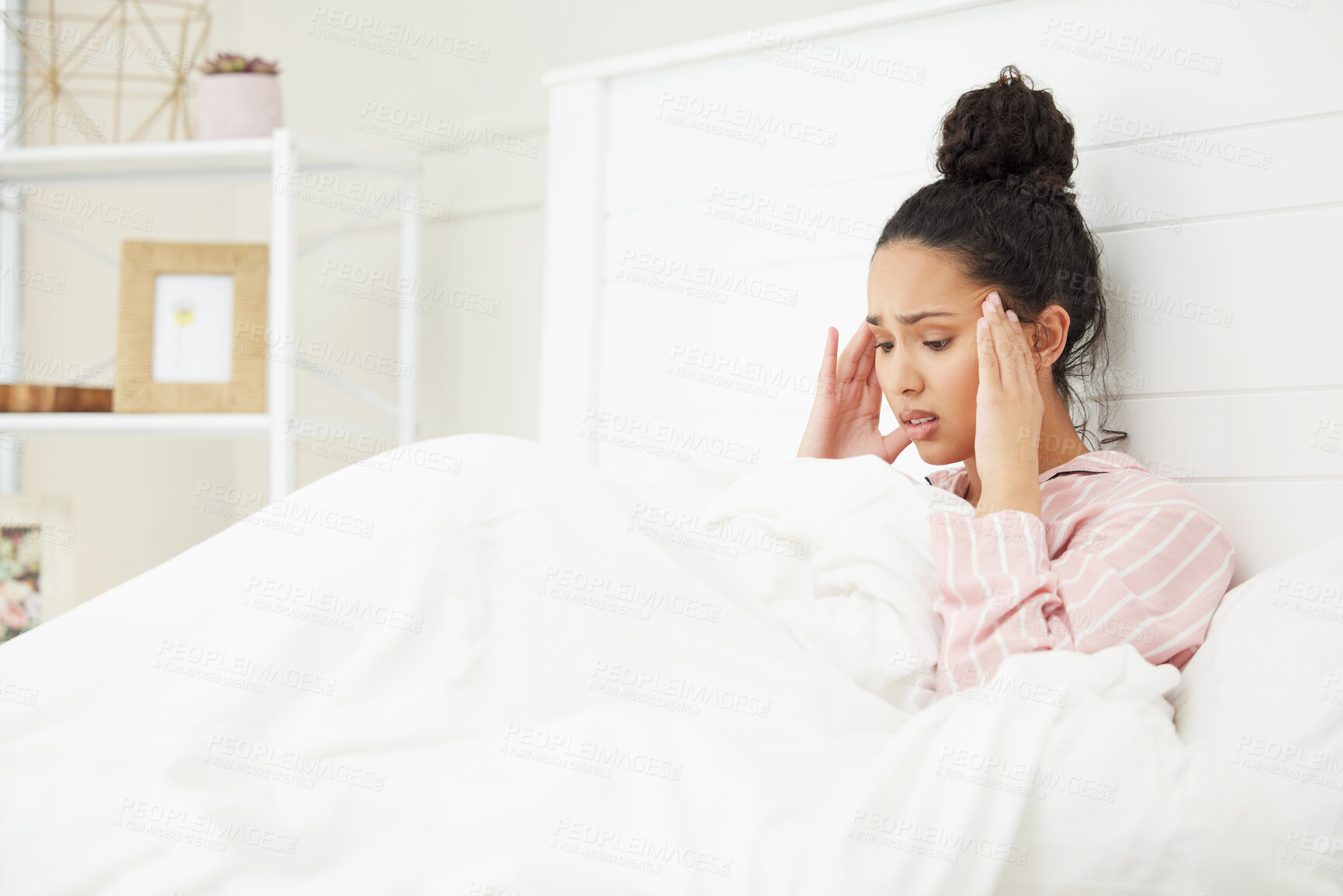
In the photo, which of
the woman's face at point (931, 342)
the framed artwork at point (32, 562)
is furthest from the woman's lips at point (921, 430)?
the framed artwork at point (32, 562)

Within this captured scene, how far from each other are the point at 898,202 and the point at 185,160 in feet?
4.25

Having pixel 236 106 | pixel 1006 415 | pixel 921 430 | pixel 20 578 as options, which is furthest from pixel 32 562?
pixel 1006 415

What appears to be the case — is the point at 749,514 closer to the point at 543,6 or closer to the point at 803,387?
the point at 803,387

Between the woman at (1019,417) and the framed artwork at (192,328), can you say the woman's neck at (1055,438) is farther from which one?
the framed artwork at (192,328)

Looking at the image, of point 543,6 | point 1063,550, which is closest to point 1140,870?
point 1063,550

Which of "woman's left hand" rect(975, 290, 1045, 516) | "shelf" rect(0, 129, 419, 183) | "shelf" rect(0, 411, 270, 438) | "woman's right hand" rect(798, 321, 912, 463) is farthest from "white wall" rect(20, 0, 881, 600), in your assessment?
"woman's left hand" rect(975, 290, 1045, 516)

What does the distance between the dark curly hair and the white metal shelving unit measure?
1058mm

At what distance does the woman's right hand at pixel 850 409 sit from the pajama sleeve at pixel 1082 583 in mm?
348

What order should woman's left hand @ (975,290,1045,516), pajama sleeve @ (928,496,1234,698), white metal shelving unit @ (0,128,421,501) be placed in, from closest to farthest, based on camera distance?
pajama sleeve @ (928,496,1234,698) < woman's left hand @ (975,290,1045,516) < white metal shelving unit @ (0,128,421,501)

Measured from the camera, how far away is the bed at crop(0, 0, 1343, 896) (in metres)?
0.64

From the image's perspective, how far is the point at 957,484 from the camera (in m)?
1.22

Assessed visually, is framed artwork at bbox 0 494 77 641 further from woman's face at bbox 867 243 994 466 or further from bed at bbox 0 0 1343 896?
woman's face at bbox 867 243 994 466

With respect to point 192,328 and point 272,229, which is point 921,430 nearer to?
point 272,229

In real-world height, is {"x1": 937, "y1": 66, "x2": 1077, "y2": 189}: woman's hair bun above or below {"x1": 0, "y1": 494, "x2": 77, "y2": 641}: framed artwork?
above
